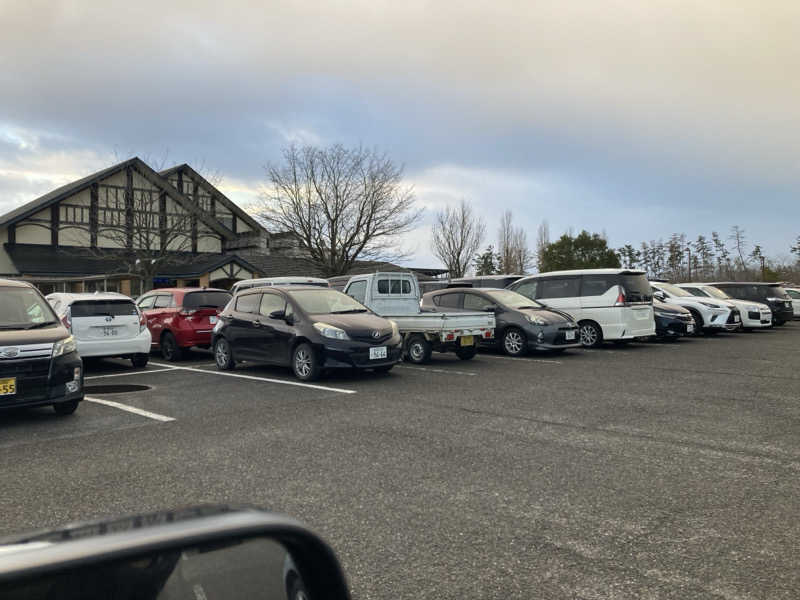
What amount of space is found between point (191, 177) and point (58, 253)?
8.67 m

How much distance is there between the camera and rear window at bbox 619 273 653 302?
1527cm

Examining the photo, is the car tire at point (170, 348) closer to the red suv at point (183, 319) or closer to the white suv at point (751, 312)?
the red suv at point (183, 319)

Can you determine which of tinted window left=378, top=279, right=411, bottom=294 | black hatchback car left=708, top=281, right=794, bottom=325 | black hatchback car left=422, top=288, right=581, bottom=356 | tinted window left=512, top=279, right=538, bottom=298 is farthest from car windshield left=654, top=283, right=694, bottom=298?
tinted window left=378, top=279, right=411, bottom=294

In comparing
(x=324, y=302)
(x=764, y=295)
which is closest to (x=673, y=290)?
(x=764, y=295)

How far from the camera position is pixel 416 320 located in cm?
1293

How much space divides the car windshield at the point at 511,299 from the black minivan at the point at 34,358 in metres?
9.38

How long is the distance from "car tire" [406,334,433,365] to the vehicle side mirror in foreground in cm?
1160

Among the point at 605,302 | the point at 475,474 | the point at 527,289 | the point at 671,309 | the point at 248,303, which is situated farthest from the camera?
the point at 671,309

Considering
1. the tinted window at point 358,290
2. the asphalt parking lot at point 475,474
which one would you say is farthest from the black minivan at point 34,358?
the tinted window at point 358,290

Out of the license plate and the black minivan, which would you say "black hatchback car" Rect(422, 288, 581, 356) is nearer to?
the license plate

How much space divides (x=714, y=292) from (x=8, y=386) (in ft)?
69.7

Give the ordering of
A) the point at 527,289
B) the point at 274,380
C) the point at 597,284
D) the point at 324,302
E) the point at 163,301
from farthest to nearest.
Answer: the point at 527,289 < the point at 597,284 < the point at 163,301 < the point at 324,302 < the point at 274,380

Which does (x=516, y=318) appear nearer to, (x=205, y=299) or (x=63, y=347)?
(x=205, y=299)

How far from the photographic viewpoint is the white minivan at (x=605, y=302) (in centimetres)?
1522
